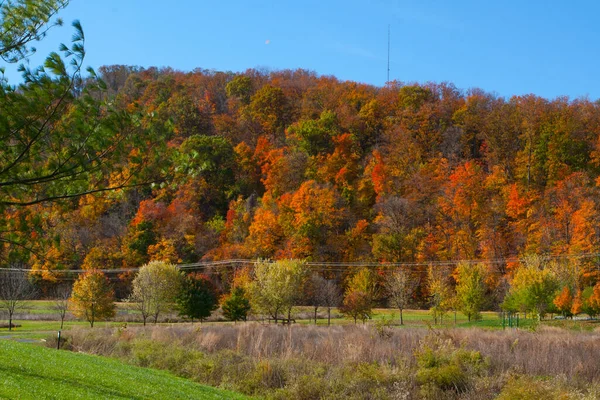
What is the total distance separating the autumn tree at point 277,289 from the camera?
45062mm

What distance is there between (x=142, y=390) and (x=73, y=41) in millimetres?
9452

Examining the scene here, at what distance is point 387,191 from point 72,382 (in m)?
61.4

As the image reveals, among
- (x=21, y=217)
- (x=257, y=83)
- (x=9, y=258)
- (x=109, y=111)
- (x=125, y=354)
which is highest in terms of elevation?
(x=257, y=83)

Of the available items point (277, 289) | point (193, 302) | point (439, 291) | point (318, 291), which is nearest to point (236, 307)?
point (277, 289)

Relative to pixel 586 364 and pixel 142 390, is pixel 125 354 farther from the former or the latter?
pixel 586 364

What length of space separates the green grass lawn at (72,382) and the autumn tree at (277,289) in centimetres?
2828

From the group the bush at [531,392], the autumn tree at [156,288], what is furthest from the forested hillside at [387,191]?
the bush at [531,392]

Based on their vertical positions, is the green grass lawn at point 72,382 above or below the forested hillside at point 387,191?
below

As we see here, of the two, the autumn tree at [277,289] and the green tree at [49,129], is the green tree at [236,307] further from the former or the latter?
the green tree at [49,129]

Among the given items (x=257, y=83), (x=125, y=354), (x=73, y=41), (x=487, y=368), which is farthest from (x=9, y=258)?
(x=257, y=83)


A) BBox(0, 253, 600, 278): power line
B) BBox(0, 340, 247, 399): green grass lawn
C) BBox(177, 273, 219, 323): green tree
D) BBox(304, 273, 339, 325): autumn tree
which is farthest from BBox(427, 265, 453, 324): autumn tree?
BBox(0, 340, 247, 399): green grass lawn

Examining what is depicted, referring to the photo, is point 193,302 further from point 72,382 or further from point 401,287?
point 72,382

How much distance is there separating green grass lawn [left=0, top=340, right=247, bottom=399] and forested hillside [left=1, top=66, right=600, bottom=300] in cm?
3701

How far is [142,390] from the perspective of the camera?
13219 millimetres
